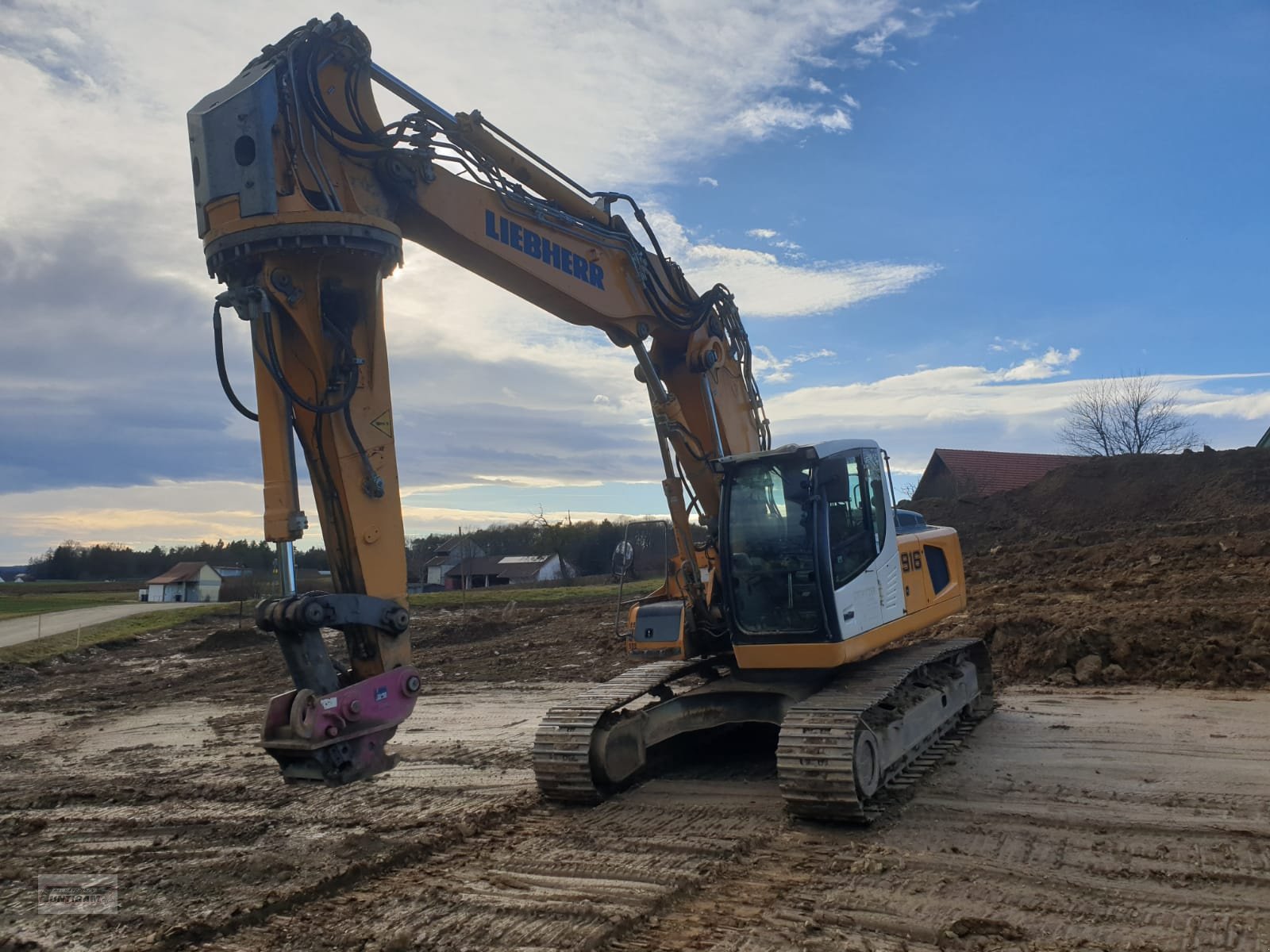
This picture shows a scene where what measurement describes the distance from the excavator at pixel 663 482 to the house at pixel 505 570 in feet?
181

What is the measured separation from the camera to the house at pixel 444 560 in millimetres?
71944

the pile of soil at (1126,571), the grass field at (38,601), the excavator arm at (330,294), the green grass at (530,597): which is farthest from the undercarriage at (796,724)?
the grass field at (38,601)

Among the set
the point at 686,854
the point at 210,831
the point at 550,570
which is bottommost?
the point at 550,570

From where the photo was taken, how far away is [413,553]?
73.2 metres

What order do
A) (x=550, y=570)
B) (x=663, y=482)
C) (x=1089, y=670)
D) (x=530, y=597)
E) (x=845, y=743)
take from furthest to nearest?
(x=550, y=570) → (x=530, y=597) → (x=1089, y=670) → (x=663, y=482) → (x=845, y=743)

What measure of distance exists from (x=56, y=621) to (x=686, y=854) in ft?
132

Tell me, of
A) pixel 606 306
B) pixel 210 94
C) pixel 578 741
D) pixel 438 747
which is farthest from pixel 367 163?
pixel 438 747

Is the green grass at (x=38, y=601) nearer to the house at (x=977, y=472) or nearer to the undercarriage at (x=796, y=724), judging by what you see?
the house at (x=977, y=472)

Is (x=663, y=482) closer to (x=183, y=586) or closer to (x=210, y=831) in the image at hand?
(x=210, y=831)

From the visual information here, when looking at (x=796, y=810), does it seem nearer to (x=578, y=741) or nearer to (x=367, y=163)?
(x=578, y=741)

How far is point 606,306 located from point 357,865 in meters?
4.33

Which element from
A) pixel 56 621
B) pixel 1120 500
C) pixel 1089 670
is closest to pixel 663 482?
pixel 1089 670

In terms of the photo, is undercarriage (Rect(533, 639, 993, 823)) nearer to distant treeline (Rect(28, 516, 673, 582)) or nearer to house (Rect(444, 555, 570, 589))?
distant treeline (Rect(28, 516, 673, 582))

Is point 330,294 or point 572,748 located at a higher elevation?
point 330,294
